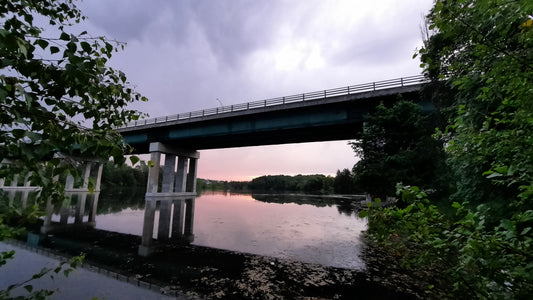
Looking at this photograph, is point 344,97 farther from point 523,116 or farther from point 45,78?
point 45,78

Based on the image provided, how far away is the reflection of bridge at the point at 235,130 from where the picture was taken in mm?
20469

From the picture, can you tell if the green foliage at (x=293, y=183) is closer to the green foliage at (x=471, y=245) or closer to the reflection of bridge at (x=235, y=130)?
the reflection of bridge at (x=235, y=130)

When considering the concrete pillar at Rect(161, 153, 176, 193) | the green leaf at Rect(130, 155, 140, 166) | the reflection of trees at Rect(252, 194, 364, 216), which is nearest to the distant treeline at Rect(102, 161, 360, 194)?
the reflection of trees at Rect(252, 194, 364, 216)

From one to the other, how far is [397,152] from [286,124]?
46.3 feet

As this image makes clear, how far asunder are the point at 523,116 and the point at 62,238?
16751mm

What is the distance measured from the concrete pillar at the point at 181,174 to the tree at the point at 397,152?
36.6m

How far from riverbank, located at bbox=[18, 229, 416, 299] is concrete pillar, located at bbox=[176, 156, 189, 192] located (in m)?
35.7

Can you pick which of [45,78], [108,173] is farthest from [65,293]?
[108,173]

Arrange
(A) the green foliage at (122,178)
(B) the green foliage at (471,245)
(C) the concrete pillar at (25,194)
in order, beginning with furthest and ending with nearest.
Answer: (A) the green foliage at (122,178)
(B) the green foliage at (471,245)
(C) the concrete pillar at (25,194)

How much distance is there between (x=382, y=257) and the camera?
10.3 metres

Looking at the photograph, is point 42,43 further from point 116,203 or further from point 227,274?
point 116,203

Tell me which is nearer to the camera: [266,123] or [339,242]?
[339,242]

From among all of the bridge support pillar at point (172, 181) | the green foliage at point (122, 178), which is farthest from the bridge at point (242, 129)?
the green foliage at point (122, 178)

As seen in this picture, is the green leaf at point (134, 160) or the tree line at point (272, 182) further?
the tree line at point (272, 182)
